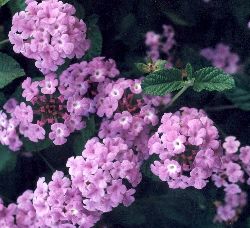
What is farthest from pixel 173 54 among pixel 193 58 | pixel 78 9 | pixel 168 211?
pixel 168 211

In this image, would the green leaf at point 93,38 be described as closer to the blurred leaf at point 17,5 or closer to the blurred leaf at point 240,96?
the blurred leaf at point 17,5

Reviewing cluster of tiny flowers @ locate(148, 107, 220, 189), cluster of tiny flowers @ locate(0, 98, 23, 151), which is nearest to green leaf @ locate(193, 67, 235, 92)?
cluster of tiny flowers @ locate(148, 107, 220, 189)

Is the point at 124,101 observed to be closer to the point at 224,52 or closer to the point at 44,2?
the point at 44,2

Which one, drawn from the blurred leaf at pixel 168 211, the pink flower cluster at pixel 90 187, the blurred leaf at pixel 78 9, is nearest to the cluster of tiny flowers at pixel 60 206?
the pink flower cluster at pixel 90 187

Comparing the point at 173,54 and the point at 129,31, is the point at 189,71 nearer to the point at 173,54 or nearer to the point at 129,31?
the point at 129,31

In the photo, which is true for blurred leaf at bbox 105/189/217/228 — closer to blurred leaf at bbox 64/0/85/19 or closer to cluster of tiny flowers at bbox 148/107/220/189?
cluster of tiny flowers at bbox 148/107/220/189
